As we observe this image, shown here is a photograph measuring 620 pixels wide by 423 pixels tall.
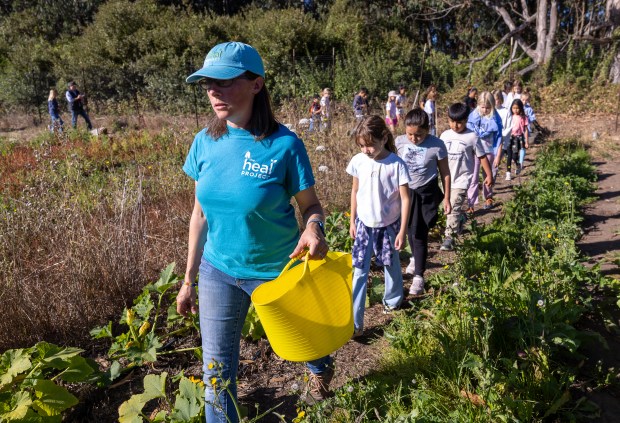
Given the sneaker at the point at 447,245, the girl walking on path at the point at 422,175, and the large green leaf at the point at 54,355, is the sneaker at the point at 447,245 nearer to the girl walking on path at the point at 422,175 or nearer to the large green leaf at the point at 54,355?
the girl walking on path at the point at 422,175

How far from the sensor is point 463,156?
4.91 metres

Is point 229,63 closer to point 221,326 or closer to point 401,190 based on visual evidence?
point 221,326

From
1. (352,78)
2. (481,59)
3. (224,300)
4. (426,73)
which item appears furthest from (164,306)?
(481,59)

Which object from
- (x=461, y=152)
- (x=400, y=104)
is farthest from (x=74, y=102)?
(x=461, y=152)

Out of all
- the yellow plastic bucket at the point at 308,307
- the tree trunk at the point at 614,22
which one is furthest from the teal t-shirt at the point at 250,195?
the tree trunk at the point at 614,22

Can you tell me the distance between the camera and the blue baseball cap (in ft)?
5.86

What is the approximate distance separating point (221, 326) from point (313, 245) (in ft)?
1.96

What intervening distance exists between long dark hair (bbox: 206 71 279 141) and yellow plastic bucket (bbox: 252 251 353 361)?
540 millimetres

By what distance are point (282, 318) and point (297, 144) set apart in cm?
69

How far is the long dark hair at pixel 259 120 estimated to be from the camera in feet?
6.27

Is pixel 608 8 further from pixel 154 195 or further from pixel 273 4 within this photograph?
pixel 154 195

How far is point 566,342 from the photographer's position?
2.43m

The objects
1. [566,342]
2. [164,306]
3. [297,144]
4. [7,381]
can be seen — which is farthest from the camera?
[164,306]

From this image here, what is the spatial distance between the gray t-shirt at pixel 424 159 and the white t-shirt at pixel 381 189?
838 millimetres
